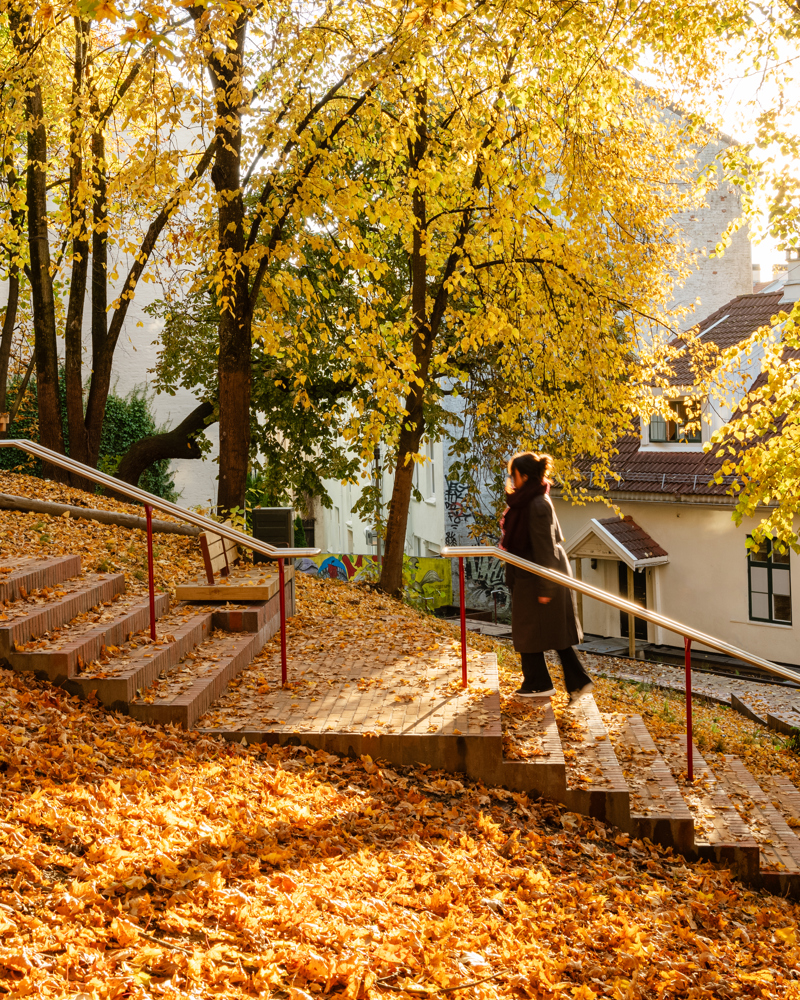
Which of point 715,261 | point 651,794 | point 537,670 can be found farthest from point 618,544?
point 651,794

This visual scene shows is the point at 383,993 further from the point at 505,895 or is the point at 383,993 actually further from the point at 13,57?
the point at 13,57

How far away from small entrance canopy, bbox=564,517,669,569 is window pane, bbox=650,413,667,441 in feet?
6.94

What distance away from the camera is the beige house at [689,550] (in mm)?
19344

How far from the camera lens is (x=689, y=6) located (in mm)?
9484

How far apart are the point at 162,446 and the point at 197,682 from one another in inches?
465

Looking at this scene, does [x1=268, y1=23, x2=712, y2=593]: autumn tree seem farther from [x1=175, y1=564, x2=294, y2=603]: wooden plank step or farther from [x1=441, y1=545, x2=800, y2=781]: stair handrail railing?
[x1=441, y1=545, x2=800, y2=781]: stair handrail railing

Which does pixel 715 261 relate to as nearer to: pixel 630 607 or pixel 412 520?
pixel 412 520

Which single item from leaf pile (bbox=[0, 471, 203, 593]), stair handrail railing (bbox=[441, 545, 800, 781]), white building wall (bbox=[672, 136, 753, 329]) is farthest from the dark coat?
white building wall (bbox=[672, 136, 753, 329])

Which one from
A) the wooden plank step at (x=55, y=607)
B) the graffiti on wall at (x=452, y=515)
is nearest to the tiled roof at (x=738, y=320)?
the graffiti on wall at (x=452, y=515)

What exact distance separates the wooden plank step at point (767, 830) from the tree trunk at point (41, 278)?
10010mm

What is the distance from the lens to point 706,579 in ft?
67.4

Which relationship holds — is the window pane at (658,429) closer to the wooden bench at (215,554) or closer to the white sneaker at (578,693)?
the wooden bench at (215,554)

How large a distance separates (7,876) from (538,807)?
119 inches

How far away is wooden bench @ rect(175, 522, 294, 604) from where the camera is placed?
7.98 meters
